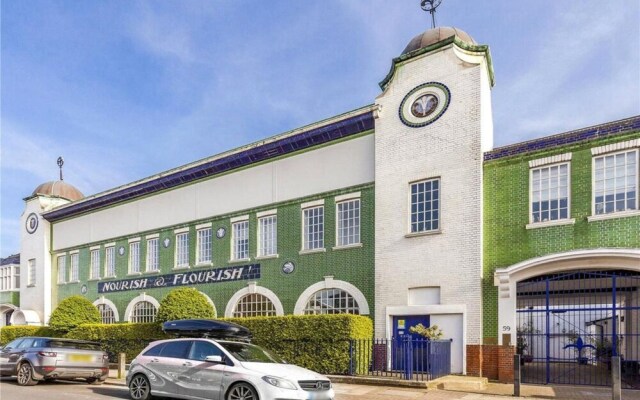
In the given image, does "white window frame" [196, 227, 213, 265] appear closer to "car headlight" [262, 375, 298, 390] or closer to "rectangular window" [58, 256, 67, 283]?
"rectangular window" [58, 256, 67, 283]

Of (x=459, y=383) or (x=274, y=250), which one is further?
(x=274, y=250)

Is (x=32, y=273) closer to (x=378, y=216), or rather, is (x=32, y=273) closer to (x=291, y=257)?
(x=291, y=257)

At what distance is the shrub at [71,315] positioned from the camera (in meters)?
25.6

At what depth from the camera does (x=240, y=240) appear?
23484mm

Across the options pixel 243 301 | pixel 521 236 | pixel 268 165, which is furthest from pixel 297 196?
pixel 521 236

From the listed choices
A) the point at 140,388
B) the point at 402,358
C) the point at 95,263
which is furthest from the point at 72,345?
the point at 95,263

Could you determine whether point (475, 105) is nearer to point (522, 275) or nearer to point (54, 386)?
point (522, 275)

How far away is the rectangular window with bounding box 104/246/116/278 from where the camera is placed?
29.3 meters

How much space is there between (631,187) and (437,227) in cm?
555

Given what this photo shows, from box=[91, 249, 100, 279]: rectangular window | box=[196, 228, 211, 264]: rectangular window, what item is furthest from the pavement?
box=[91, 249, 100, 279]: rectangular window

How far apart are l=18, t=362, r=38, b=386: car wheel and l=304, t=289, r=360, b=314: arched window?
9197 millimetres

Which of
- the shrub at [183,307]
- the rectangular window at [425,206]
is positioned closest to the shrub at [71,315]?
the shrub at [183,307]

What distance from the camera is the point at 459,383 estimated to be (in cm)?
1399

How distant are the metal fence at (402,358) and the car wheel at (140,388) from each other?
6.37 m
